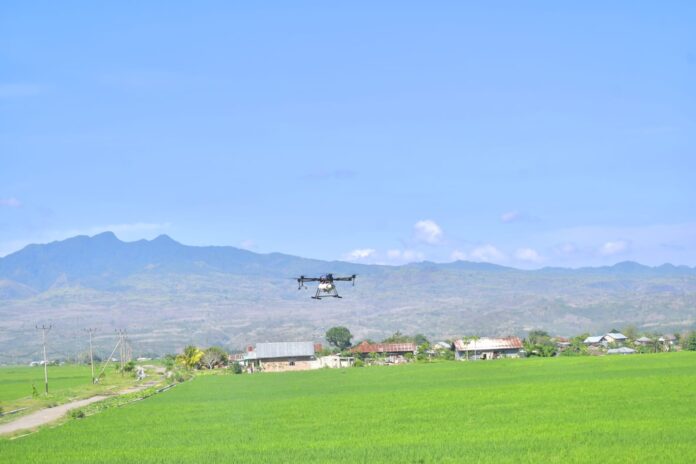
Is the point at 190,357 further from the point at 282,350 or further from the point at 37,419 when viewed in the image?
the point at 37,419

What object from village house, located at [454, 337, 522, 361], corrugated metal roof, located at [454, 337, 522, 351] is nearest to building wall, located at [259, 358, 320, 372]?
village house, located at [454, 337, 522, 361]

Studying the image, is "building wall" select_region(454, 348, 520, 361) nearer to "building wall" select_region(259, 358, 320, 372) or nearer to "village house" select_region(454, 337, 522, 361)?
"village house" select_region(454, 337, 522, 361)

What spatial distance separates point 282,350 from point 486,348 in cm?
3351

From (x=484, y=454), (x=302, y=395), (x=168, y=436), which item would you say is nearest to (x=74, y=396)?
(x=302, y=395)

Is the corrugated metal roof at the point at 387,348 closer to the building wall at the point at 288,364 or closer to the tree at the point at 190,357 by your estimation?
the building wall at the point at 288,364

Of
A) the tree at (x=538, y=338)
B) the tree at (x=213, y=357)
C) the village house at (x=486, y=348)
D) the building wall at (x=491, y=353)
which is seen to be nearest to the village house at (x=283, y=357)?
the tree at (x=213, y=357)

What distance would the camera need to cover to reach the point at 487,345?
154 metres

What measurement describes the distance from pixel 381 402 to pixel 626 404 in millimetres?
14506

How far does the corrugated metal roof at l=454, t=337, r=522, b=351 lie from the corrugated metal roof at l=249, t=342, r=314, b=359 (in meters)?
25.7

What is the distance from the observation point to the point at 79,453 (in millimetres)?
35812

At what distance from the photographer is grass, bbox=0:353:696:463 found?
3030 centimetres

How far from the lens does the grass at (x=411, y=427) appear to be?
3030 cm

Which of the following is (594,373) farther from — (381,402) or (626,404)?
(626,404)

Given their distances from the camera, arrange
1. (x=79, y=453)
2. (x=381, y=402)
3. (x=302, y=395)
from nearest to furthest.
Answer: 1. (x=79, y=453)
2. (x=381, y=402)
3. (x=302, y=395)
